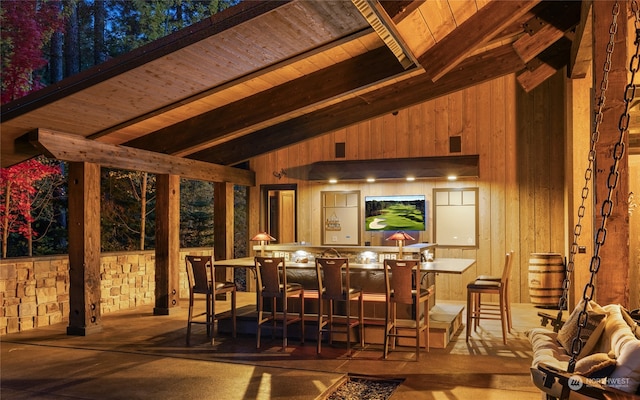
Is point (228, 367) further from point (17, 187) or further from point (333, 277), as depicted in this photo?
point (17, 187)

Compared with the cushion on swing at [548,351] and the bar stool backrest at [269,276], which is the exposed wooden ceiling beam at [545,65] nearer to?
the cushion on swing at [548,351]

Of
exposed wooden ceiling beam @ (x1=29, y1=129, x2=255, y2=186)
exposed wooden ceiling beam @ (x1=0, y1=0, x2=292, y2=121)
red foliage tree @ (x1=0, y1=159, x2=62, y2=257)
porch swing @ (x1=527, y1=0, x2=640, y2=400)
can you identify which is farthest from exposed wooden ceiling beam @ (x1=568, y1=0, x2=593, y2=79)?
red foliage tree @ (x1=0, y1=159, x2=62, y2=257)

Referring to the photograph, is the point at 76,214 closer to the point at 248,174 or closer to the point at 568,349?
the point at 248,174

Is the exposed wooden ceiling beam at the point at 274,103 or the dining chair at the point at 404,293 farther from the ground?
the exposed wooden ceiling beam at the point at 274,103

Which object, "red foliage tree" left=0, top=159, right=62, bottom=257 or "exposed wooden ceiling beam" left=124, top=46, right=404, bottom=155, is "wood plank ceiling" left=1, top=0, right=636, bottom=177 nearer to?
"exposed wooden ceiling beam" left=124, top=46, right=404, bottom=155

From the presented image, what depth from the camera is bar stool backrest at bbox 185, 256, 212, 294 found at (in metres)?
6.64

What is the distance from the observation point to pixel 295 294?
6.57 meters

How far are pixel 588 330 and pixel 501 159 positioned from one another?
19.9 ft

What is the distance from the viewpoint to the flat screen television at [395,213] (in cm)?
1025

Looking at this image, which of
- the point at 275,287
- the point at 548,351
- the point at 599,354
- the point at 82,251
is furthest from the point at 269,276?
the point at 599,354

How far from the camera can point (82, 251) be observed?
6938 mm

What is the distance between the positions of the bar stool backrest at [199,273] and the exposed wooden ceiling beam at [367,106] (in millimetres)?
3296

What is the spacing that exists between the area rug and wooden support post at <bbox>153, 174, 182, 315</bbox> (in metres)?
4.27

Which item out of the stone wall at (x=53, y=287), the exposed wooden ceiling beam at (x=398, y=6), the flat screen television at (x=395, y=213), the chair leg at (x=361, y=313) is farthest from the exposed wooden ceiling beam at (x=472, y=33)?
the stone wall at (x=53, y=287)
